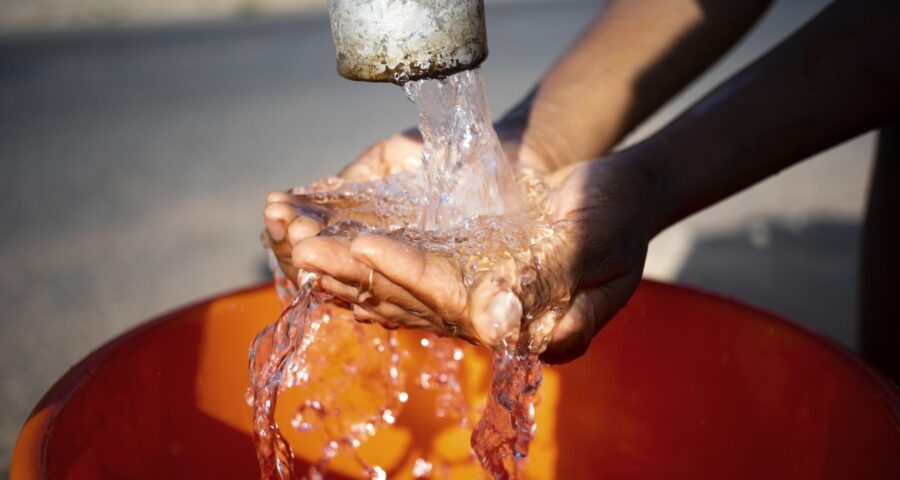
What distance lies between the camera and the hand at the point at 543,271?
78cm

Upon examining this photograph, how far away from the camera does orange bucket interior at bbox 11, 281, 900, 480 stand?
888 mm

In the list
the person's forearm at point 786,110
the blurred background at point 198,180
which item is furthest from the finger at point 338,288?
the blurred background at point 198,180

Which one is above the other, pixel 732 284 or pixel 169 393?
pixel 169 393

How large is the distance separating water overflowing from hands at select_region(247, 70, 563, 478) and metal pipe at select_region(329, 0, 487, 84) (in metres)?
0.09

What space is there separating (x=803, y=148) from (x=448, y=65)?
0.50 meters

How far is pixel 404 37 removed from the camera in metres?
0.75

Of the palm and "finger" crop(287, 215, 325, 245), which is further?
"finger" crop(287, 215, 325, 245)

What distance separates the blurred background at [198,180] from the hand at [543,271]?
109 centimetres

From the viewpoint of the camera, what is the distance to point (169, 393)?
1.06 metres

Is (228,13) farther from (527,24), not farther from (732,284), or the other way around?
(732,284)

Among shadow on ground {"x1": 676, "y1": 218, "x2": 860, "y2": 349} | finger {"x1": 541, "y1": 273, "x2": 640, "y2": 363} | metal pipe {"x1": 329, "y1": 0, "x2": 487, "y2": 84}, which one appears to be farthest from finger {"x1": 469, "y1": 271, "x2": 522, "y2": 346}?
shadow on ground {"x1": 676, "y1": 218, "x2": 860, "y2": 349}

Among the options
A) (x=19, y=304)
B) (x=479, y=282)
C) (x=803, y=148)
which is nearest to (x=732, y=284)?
(x=803, y=148)

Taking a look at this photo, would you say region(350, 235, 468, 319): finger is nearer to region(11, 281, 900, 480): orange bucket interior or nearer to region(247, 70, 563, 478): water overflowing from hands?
region(247, 70, 563, 478): water overflowing from hands

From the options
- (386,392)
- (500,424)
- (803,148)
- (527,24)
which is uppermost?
(803,148)
